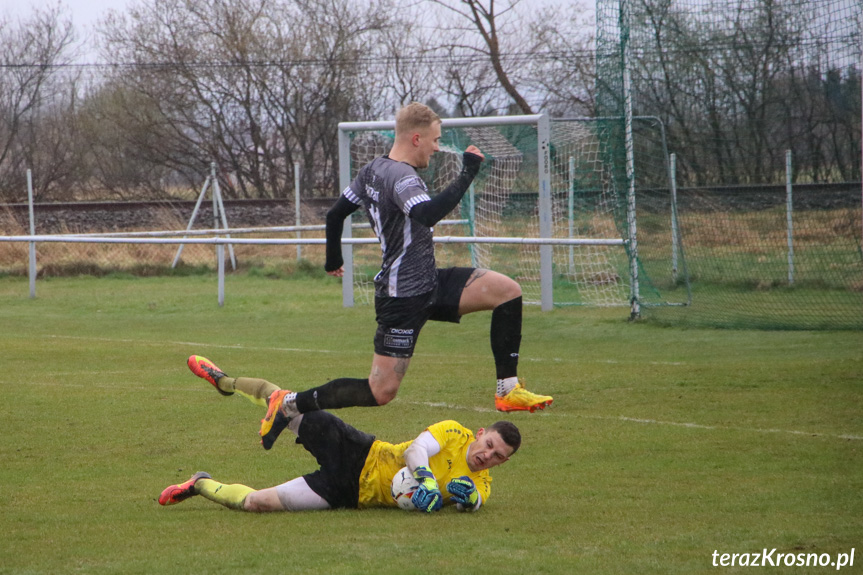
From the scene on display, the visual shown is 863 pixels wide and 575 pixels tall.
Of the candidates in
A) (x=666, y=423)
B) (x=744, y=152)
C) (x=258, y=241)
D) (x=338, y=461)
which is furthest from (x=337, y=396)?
(x=258, y=241)

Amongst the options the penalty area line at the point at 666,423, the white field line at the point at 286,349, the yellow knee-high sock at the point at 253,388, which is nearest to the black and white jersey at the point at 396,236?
the yellow knee-high sock at the point at 253,388

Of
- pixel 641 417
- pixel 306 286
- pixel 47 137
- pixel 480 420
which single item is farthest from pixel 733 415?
pixel 47 137

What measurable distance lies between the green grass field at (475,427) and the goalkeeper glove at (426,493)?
0.07 meters

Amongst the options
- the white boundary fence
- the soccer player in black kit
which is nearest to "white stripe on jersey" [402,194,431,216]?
the soccer player in black kit

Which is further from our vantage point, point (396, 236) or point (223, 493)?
point (396, 236)

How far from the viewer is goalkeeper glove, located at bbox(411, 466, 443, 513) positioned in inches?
204

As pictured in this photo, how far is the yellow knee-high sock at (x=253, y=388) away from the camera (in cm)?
612

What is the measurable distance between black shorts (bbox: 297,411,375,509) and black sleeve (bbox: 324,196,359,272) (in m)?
1.18

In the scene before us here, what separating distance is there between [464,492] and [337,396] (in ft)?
3.43

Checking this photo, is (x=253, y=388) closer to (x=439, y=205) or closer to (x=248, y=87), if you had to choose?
(x=439, y=205)

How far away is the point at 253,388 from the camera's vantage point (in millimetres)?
6207

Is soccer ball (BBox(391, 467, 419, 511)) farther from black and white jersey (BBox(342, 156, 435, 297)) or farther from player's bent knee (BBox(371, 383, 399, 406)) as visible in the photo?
black and white jersey (BBox(342, 156, 435, 297))

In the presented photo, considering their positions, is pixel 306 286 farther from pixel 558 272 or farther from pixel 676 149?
pixel 676 149

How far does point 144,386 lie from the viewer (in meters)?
9.77
